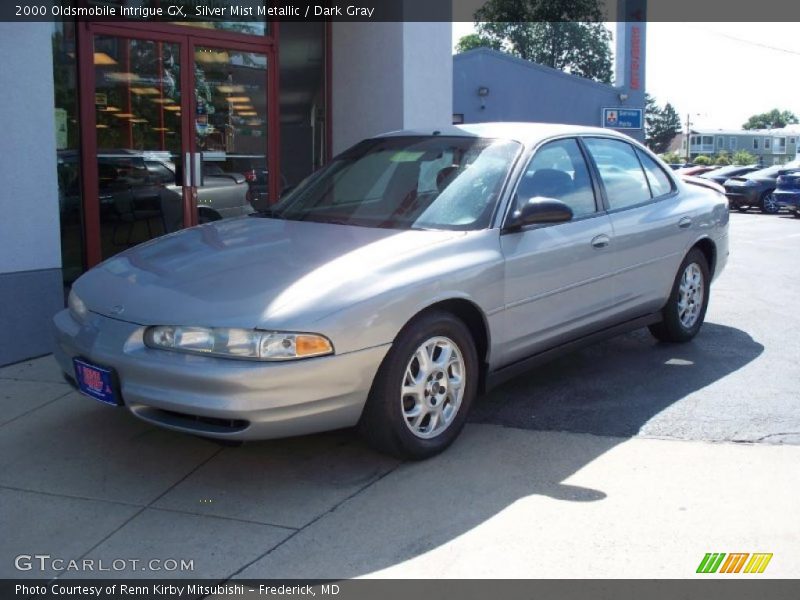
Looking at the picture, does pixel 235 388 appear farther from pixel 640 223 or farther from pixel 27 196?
pixel 640 223

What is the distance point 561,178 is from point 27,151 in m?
3.49

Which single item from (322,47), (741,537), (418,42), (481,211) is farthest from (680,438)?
(322,47)

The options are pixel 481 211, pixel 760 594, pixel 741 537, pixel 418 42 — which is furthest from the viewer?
pixel 418 42

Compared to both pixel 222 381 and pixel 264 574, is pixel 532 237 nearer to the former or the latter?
pixel 222 381

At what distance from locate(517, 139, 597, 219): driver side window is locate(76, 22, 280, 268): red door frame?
3.81 meters

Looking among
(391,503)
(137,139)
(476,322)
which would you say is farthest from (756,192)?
(391,503)

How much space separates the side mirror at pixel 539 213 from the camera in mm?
4871

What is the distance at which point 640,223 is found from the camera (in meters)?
5.97

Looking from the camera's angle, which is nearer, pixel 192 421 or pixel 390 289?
pixel 192 421

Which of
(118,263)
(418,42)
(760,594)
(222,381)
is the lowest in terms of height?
(760,594)

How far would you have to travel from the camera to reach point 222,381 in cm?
383

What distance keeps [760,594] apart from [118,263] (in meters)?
3.39

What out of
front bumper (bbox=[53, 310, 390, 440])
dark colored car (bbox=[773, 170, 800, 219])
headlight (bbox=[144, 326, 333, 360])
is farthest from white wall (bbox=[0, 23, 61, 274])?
dark colored car (bbox=[773, 170, 800, 219])

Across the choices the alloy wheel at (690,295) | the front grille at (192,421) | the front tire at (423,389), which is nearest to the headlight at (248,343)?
the front grille at (192,421)
